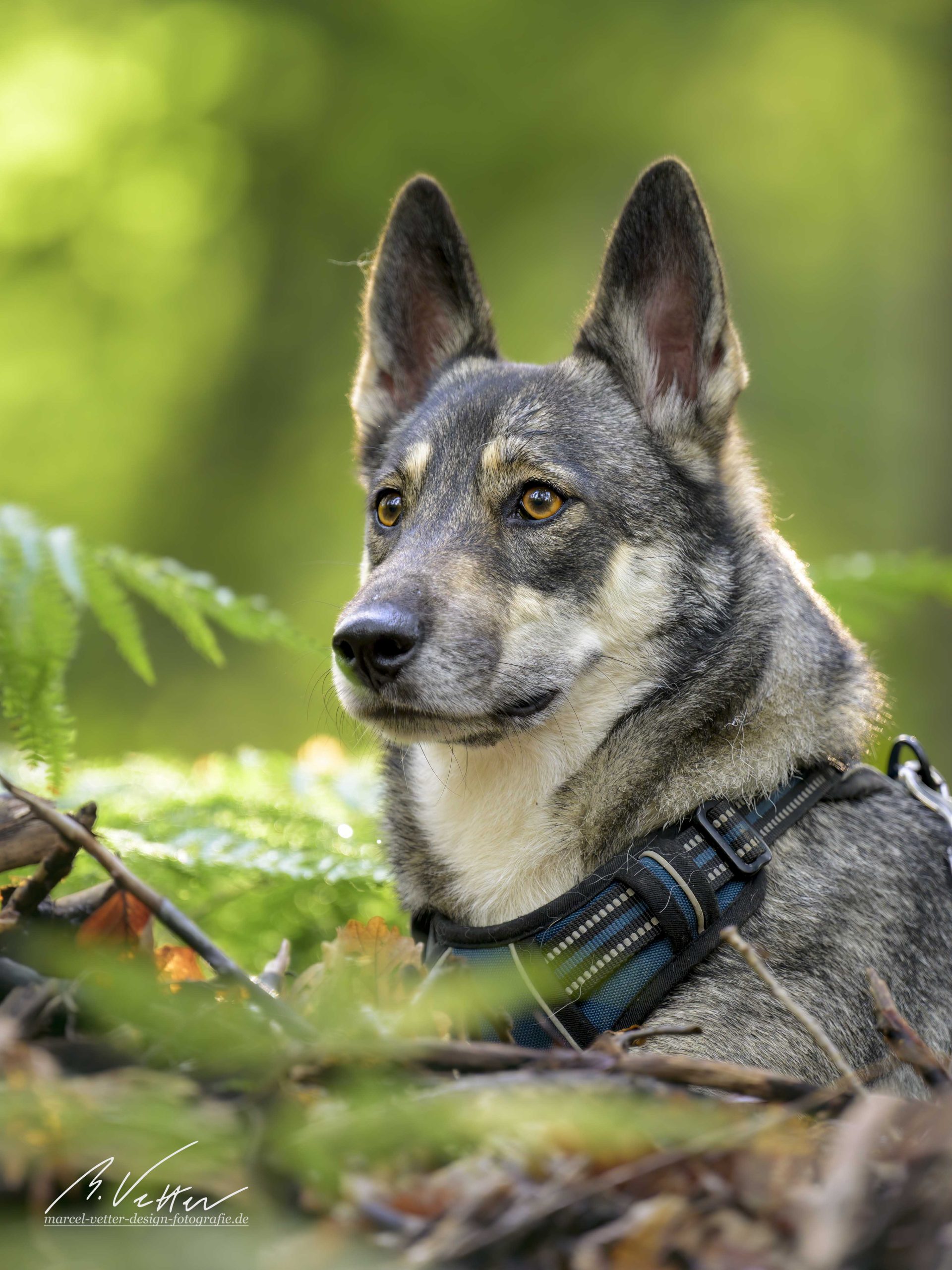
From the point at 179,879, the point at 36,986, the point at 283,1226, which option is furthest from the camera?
the point at 179,879

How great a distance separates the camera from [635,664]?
2.93 metres

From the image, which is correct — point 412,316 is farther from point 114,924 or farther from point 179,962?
point 114,924

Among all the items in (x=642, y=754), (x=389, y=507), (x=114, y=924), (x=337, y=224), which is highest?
(x=337, y=224)

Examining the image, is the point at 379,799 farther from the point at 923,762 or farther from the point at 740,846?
the point at 923,762

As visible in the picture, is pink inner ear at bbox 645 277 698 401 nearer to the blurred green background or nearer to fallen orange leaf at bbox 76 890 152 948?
fallen orange leaf at bbox 76 890 152 948

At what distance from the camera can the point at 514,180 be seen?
43.3ft

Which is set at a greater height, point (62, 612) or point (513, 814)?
point (62, 612)

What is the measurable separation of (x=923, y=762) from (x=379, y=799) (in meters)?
1.55

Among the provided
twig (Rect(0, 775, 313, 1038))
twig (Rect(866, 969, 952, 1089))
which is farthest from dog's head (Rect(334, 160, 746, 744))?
twig (Rect(866, 969, 952, 1089))

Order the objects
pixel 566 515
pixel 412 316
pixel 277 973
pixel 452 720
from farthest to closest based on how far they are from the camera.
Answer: pixel 412 316 < pixel 566 515 < pixel 452 720 < pixel 277 973

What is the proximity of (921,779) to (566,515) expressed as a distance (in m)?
1.23

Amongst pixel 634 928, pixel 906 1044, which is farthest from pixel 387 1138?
pixel 634 928

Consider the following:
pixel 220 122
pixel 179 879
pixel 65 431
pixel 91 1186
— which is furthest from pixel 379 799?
pixel 220 122

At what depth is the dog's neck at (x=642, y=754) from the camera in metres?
2.72
